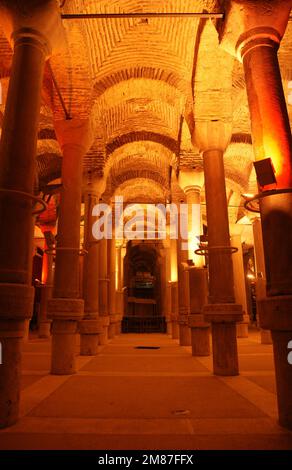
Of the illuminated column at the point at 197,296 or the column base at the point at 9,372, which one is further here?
the illuminated column at the point at 197,296

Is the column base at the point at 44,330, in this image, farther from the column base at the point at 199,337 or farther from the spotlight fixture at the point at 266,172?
the spotlight fixture at the point at 266,172

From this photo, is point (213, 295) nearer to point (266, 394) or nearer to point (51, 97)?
point (266, 394)

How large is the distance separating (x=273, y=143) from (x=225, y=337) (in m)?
3.61

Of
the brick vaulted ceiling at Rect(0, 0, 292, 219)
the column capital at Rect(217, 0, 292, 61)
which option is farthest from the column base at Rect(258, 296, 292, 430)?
the brick vaulted ceiling at Rect(0, 0, 292, 219)

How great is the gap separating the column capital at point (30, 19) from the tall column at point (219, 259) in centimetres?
368

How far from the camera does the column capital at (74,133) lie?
7086mm

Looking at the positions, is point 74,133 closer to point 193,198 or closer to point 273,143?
point 193,198

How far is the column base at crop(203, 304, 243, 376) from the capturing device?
19.2 ft

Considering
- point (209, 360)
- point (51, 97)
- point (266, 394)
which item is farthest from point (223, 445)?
point (51, 97)

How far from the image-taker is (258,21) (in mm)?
4070

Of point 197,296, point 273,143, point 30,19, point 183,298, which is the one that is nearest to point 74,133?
point 30,19

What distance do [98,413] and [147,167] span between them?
11.7m

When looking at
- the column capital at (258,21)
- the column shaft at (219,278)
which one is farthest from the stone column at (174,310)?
the column capital at (258,21)

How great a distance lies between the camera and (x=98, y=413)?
366 cm
